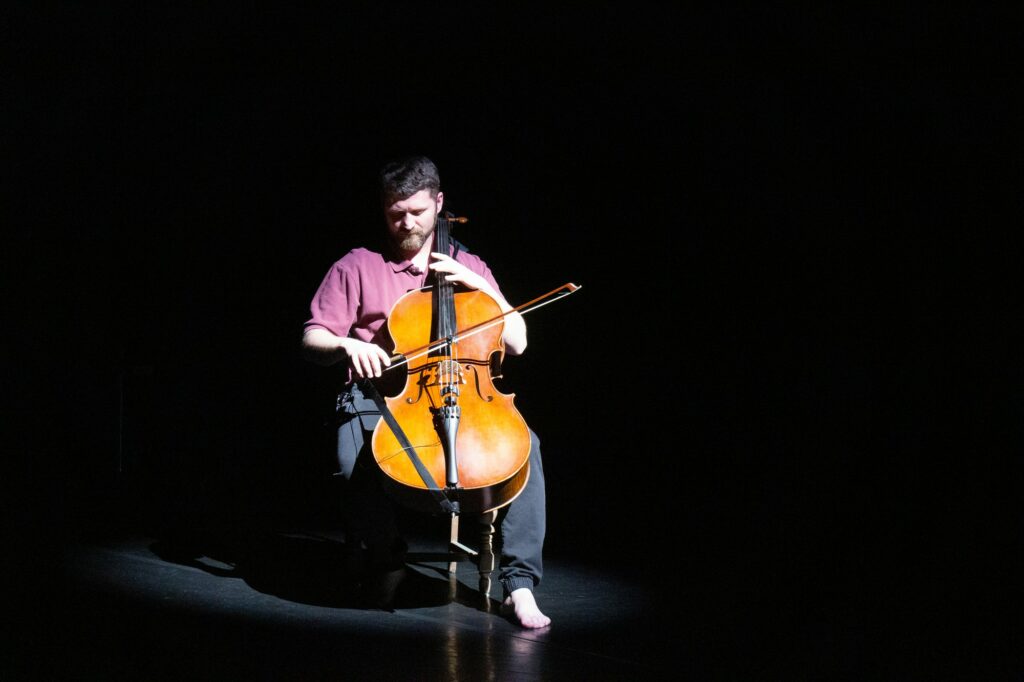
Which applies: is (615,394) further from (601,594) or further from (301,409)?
(601,594)

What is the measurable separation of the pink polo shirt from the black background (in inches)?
37.9

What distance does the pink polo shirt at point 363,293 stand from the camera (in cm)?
220

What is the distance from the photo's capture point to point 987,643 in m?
1.81

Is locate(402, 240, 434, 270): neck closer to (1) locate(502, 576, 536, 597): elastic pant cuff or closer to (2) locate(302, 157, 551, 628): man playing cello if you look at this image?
(2) locate(302, 157, 551, 628): man playing cello

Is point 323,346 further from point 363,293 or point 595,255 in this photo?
point 595,255

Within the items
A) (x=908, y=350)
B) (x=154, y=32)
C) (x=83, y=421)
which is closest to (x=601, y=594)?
(x=908, y=350)

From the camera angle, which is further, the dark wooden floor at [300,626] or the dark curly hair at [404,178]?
the dark curly hair at [404,178]

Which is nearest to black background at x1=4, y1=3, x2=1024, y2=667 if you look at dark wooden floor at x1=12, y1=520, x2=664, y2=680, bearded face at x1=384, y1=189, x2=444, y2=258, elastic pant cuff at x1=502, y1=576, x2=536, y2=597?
dark wooden floor at x1=12, y1=520, x2=664, y2=680

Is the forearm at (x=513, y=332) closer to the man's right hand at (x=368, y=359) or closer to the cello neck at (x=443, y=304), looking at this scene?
the cello neck at (x=443, y=304)

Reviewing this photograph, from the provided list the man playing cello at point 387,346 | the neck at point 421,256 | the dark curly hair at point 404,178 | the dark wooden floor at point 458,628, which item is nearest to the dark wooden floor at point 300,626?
the dark wooden floor at point 458,628

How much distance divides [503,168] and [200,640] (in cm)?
220

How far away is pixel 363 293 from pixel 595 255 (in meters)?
1.53

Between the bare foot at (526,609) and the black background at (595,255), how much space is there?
61 cm

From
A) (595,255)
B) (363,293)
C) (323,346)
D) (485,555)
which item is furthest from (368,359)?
(595,255)
